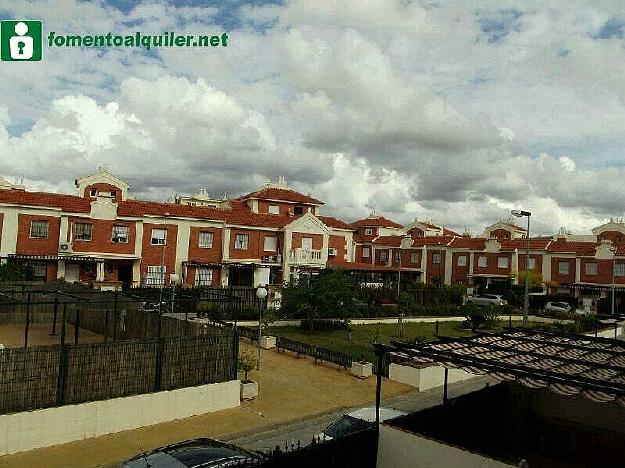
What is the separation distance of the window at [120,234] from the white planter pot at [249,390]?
26.0 meters

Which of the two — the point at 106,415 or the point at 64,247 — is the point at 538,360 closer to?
the point at 106,415

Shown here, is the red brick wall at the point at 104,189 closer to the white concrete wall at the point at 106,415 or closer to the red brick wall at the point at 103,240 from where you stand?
the red brick wall at the point at 103,240

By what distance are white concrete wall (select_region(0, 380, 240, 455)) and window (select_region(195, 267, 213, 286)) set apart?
27.4 meters

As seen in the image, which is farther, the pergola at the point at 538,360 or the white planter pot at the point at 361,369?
the white planter pot at the point at 361,369

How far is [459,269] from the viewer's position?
6066 cm

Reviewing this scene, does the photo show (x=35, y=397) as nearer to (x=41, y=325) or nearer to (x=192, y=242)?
(x=41, y=325)

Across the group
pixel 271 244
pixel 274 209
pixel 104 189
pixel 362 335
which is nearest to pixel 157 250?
pixel 104 189

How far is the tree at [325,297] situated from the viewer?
27766 mm

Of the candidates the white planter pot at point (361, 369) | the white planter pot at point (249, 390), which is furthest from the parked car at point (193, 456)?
the white planter pot at point (361, 369)

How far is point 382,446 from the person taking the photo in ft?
32.2

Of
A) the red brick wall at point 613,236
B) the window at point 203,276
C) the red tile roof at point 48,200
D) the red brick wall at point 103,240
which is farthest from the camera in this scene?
the red brick wall at point 613,236

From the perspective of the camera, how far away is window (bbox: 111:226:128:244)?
38781 millimetres

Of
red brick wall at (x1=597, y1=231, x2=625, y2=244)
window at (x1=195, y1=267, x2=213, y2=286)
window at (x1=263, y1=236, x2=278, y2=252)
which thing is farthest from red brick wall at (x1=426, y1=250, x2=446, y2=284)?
window at (x1=195, y1=267, x2=213, y2=286)

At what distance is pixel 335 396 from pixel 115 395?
714 centimetres
